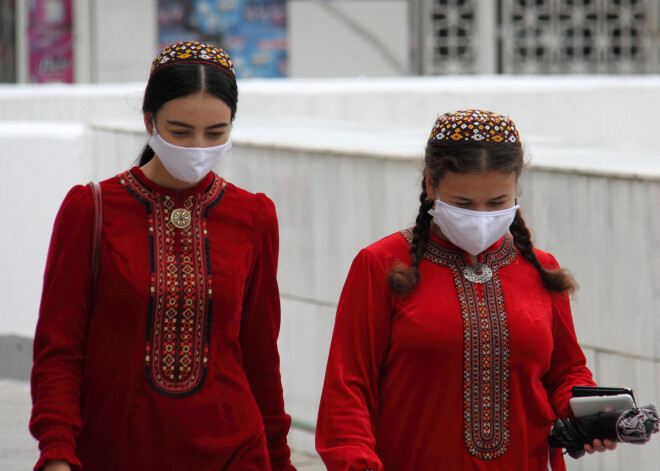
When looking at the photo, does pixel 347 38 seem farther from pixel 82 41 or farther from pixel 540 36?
pixel 82 41

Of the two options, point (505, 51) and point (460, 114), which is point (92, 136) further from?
point (505, 51)

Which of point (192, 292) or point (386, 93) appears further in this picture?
point (386, 93)

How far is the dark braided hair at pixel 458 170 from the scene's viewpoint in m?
2.78

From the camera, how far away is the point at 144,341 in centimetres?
284

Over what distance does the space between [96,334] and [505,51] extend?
1778cm

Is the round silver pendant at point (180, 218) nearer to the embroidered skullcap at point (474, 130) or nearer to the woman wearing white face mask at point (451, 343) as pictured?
the woman wearing white face mask at point (451, 343)

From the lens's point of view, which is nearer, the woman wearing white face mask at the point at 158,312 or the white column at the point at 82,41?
the woman wearing white face mask at the point at 158,312

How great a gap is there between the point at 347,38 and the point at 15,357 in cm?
1311

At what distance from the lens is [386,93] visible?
11.5 m

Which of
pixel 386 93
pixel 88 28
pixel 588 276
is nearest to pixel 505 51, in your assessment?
pixel 88 28

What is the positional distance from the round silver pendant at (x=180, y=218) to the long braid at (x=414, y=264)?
1.55 feet

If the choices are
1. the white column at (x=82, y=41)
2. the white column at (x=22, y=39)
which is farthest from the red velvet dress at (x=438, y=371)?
the white column at (x=22, y=39)

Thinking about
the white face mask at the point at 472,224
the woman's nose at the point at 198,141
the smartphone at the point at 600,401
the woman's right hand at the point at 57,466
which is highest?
the woman's nose at the point at 198,141

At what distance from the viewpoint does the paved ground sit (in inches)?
221
